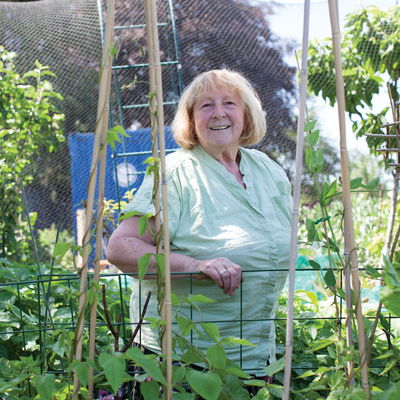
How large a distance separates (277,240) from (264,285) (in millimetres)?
136

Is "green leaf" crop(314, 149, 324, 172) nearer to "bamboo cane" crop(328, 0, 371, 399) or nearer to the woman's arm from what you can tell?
"bamboo cane" crop(328, 0, 371, 399)

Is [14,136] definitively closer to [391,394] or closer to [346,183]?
[346,183]

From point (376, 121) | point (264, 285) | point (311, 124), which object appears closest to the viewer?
point (311, 124)

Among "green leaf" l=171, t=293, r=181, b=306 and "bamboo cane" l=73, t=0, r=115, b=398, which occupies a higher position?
"bamboo cane" l=73, t=0, r=115, b=398

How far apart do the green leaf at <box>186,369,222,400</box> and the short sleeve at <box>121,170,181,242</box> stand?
455mm

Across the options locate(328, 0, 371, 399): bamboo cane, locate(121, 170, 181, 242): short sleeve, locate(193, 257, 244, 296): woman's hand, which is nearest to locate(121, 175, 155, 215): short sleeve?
locate(121, 170, 181, 242): short sleeve

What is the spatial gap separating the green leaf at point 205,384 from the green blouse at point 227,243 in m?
0.39

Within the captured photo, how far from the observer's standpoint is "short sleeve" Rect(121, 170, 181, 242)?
41.9 inches

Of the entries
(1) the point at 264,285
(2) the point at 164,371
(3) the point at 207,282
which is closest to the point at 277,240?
(1) the point at 264,285

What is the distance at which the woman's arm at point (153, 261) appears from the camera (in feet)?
3.14

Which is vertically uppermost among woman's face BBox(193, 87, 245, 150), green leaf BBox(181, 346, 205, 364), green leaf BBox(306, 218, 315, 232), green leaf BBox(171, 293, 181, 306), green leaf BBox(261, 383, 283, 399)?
woman's face BBox(193, 87, 245, 150)

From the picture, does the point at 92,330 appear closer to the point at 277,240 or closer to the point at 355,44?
the point at 277,240

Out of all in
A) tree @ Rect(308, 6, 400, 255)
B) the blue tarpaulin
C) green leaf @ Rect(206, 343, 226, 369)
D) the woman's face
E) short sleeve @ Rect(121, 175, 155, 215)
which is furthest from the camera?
the blue tarpaulin

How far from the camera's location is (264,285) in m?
1.14
